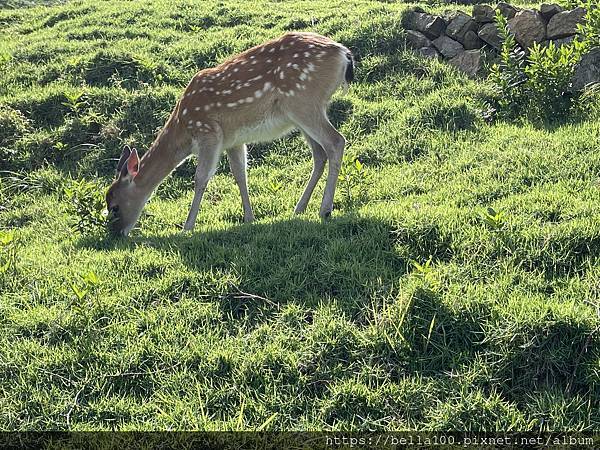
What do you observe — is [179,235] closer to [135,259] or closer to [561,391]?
[135,259]

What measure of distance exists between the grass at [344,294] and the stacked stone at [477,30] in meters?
0.96

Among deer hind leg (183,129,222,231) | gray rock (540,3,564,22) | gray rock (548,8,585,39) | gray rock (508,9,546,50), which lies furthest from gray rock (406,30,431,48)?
deer hind leg (183,129,222,231)

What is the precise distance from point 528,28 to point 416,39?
1965 mm

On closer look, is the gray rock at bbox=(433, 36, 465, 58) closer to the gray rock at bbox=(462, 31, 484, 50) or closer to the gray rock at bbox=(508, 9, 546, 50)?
the gray rock at bbox=(462, 31, 484, 50)

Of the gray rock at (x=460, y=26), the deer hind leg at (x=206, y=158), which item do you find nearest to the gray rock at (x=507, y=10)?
the gray rock at (x=460, y=26)

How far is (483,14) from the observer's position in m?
9.86

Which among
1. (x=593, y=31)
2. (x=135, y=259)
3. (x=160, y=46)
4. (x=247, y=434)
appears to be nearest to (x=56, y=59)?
(x=160, y=46)

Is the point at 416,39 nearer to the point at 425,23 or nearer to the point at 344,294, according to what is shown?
the point at 425,23

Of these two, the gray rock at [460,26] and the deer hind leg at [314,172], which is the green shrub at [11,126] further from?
the gray rock at [460,26]

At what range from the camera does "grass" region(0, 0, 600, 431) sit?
163 inches

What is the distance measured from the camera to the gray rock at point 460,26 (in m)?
9.98

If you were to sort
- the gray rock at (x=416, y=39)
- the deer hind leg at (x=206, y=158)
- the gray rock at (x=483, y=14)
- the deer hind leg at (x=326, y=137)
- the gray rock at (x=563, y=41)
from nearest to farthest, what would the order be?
the deer hind leg at (x=326, y=137)
the deer hind leg at (x=206, y=158)
the gray rock at (x=563, y=41)
the gray rock at (x=483, y=14)
the gray rock at (x=416, y=39)

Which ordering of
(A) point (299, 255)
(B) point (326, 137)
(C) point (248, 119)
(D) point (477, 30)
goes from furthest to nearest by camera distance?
1. (D) point (477, 30)
2. (C) point (248, 119)
3. (B) point (326, 137)
4. (A) point (299, 255)

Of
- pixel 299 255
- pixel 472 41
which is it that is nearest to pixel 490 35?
pixel 472 41
